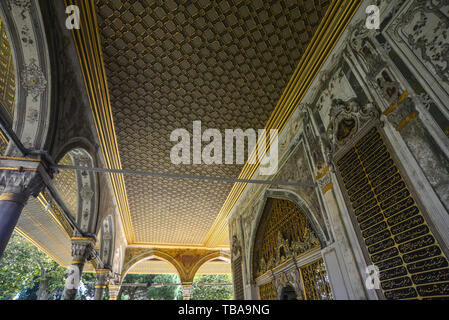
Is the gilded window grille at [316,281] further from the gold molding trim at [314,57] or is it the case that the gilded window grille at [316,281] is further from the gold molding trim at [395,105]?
the gold molding trim at [314,57]

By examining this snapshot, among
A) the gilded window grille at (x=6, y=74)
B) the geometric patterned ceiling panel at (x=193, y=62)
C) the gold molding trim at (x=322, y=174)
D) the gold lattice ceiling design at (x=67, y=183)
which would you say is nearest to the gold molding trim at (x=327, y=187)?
the gold molding trim at (x=322, y=174)

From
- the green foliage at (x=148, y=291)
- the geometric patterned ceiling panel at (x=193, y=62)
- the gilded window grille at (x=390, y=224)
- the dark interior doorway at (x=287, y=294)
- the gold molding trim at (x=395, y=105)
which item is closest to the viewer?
the gilded window grille at (x=390, y=224)

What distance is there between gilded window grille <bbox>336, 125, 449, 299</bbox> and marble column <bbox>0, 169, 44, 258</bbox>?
3617 mm

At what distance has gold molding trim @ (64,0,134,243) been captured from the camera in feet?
10.5

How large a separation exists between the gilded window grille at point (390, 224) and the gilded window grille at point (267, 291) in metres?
3.18

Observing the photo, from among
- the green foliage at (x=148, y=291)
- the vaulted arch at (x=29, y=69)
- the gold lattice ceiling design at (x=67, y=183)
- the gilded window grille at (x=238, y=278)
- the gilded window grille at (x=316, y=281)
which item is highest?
the green foliage at (x=148, y=291)

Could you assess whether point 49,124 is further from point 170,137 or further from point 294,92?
point 294,92

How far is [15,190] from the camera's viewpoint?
9.32 ft

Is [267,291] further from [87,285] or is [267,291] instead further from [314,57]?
[87,285]

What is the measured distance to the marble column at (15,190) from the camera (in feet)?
9.00

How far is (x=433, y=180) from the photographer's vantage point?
1.96 m

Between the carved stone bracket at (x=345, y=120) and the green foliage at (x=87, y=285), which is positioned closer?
the carved stone bracket at (x=345, y=120)
